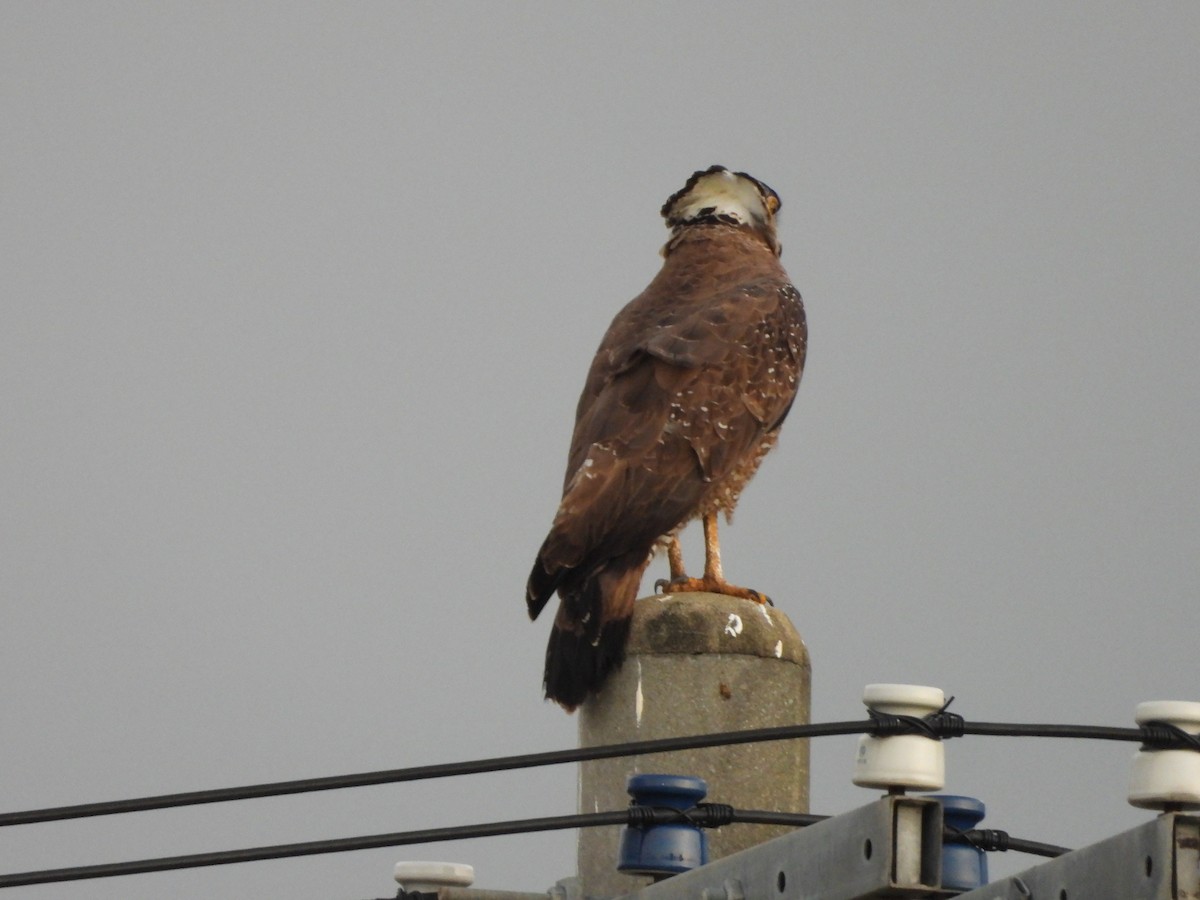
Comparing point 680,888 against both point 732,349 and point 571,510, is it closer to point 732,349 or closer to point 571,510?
point 571,510

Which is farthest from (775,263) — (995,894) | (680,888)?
(995,894)

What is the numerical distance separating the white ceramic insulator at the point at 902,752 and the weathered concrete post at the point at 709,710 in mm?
2416

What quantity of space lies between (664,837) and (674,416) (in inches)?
149

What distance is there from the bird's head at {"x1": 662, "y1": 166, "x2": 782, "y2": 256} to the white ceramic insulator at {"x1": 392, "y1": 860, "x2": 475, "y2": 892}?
500cm

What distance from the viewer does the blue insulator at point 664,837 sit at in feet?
16.9

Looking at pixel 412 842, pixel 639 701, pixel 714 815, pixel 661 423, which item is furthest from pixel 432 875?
pixel 661 423

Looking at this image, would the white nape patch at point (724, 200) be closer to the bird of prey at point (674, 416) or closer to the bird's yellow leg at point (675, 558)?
the bird of prey at point (674, 416)

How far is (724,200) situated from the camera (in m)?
10.2

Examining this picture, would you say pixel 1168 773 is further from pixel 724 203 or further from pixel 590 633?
pixel 724 203

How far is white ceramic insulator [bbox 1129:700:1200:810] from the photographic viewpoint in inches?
148

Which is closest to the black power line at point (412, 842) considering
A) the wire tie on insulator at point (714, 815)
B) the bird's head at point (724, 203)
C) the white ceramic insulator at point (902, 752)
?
the wire tie on insulator at point (714, 815)

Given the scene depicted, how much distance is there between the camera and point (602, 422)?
8781 mm

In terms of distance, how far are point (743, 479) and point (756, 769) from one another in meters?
2.59

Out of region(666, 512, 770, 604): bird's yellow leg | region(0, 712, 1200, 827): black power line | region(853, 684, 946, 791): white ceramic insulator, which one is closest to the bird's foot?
region(666, 512, 770, 604): bird's yellow leg
